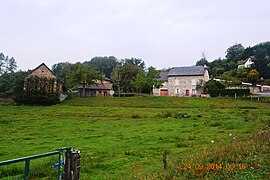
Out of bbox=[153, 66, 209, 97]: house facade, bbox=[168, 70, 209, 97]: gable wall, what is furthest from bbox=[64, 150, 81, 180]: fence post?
bbox=[168, 70, 209, 97]: gable wall

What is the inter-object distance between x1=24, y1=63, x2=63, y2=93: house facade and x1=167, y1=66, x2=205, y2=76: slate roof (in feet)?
96.6

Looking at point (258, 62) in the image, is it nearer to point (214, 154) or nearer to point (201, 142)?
point (201, 142)

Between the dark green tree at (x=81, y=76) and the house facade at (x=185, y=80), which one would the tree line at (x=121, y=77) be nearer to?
the dark green tree at (x=81, y=76)

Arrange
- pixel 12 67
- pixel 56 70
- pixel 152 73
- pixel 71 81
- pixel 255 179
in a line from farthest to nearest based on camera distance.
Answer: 1. pixel 12 67
2. pixel 56 70
3. pixel 152 73
4. pixel 71 81
5. pixel 255 179

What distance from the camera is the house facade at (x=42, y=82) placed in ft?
169

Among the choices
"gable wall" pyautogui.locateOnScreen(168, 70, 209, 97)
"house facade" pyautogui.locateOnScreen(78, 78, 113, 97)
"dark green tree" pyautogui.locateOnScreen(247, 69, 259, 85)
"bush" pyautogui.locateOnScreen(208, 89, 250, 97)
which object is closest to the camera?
"bush" pyautogui.locateOnScreen(208, 89, 250, 97)

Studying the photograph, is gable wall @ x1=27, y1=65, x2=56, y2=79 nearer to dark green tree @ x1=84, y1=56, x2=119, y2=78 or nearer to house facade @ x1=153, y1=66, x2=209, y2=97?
house facade @ x1=153, y1=66, x2=209, y2=97

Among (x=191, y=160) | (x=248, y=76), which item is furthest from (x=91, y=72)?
(x=191, y=160)

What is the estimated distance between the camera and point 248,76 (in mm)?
67625

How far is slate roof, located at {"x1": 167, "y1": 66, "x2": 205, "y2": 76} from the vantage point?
6575 centimetres

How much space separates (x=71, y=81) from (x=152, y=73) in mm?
18706

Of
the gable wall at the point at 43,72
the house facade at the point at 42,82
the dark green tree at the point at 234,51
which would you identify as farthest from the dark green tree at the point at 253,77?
the gable wall at the point at 43,72

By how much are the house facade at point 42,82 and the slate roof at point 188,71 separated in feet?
96.6
